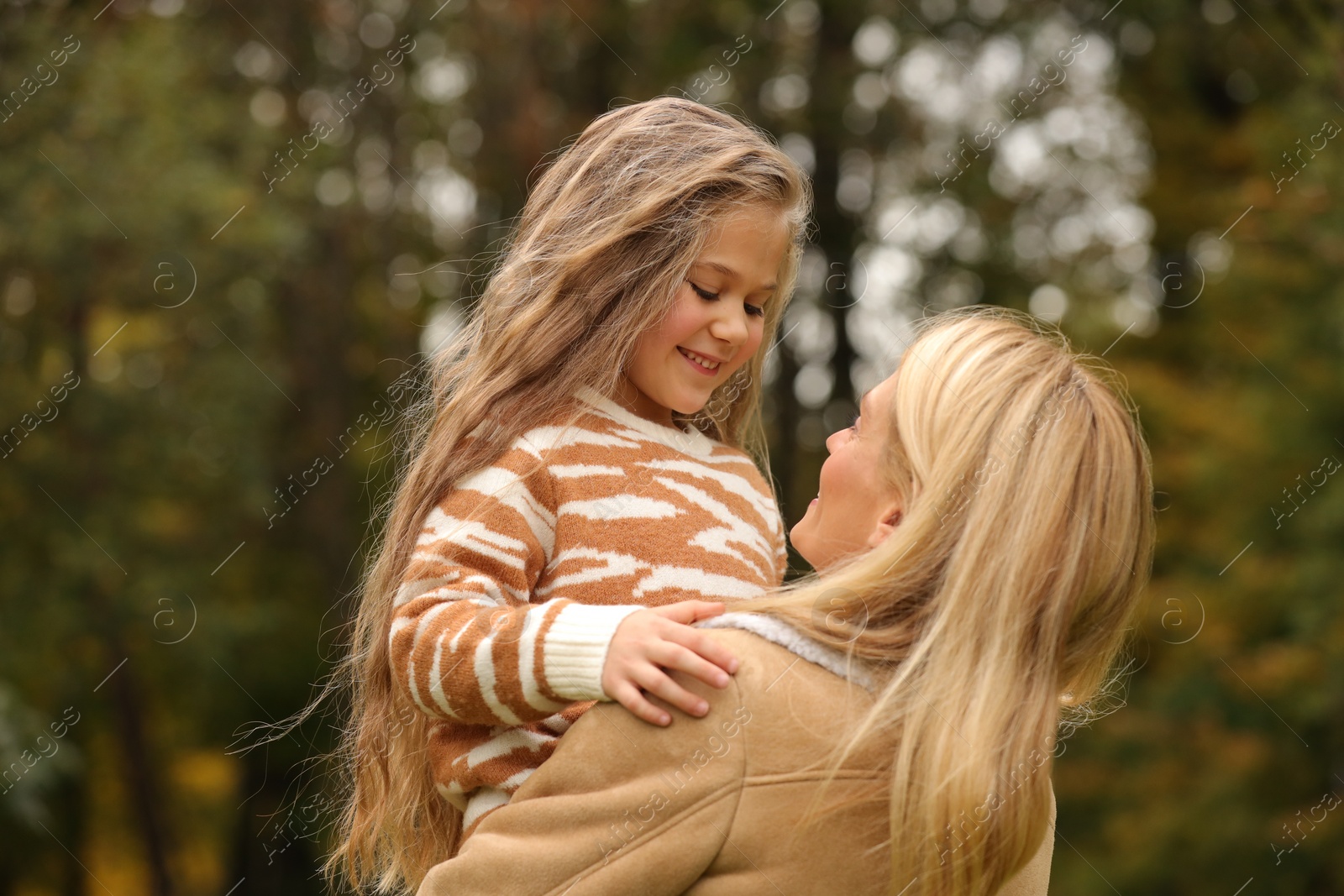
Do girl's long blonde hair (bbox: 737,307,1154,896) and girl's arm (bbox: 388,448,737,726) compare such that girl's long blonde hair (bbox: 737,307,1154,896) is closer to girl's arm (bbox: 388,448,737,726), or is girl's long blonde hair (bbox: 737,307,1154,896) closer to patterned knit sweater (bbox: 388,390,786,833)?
girl's arm (bbox: 388,448,737,726)

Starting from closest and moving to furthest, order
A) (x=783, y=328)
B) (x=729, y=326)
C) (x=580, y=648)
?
(x=580, y=648), (x=729, y=326), (x=783, y=328)

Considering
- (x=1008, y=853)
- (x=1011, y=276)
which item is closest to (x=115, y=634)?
(x=1011, y=276)

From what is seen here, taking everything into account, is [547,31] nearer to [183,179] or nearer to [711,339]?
[183,179]

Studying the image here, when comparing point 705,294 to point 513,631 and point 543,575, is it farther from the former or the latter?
point 513,631

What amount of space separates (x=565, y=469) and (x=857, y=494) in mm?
468

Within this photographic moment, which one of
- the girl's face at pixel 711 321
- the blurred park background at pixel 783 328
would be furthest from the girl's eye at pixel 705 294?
the blurred park background at pixel 783 328

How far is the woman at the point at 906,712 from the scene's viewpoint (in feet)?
5.17

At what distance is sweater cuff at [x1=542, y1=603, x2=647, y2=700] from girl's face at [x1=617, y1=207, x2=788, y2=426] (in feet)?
1.79

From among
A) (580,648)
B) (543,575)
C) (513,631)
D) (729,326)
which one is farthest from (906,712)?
(729,326)

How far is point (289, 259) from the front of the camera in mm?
11258

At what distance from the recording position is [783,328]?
1130 centimetres

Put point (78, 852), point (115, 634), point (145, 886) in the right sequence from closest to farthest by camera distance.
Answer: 1. point (115, 634)
2. point (78, 852)
3. point (145, 886)

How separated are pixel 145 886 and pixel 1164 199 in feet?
A: 46.0

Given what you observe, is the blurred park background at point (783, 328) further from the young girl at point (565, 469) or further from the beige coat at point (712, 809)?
the beige coat at point (712, 809)
